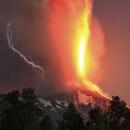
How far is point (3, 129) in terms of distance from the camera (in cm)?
19800

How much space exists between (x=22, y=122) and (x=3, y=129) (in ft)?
16.3

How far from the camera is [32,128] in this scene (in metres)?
198

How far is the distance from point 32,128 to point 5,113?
7391 mm

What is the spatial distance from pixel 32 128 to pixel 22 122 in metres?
3.05

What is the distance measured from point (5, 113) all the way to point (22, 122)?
15.2 ft

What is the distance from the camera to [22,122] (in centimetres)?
19962
